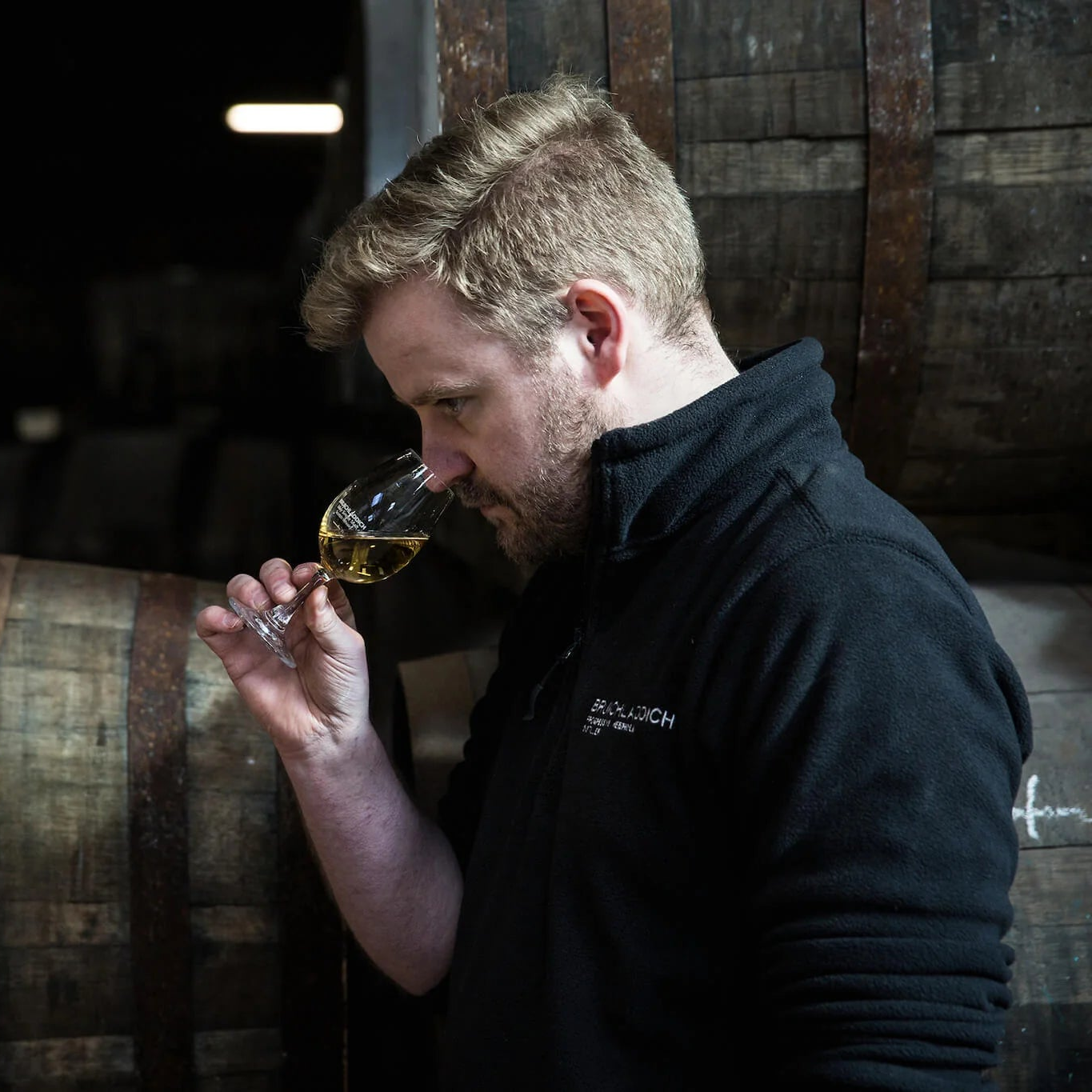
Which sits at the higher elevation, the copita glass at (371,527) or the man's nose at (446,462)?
the man's nose at (446,462)

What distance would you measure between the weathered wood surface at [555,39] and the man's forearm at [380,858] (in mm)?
838

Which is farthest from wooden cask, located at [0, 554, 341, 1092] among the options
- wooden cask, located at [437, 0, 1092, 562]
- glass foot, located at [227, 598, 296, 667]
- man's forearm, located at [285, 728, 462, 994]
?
wooden cask, located at [437, 0, 1092, 562]

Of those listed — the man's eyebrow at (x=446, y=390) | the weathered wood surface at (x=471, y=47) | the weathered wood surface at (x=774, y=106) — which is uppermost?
the weathered wood surface at (x=471, y=47)

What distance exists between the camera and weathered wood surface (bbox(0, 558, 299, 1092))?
4.77ft

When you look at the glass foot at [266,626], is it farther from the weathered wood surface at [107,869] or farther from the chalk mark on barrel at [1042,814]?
the chalk mark on barrel at [1042,814]

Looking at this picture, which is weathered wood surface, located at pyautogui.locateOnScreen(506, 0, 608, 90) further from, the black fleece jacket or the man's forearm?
the man's forearm

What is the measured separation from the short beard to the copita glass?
0.04 metres

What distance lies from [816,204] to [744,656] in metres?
0.79

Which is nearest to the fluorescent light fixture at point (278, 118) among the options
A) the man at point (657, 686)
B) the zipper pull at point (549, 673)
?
the man at point (657, 686)

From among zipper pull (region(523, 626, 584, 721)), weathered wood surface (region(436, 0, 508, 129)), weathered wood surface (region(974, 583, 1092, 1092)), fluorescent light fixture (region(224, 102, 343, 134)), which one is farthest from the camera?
fluorescent light fixture (region(224, 102, 343, 134))

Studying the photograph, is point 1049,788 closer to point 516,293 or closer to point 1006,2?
point 516,293

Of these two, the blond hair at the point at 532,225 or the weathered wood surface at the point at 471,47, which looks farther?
the weathered wood surface at the point at 471,47

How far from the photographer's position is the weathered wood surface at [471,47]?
1.42 metres

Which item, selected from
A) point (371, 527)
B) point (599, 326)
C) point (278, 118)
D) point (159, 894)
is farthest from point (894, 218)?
point (278, 118)
